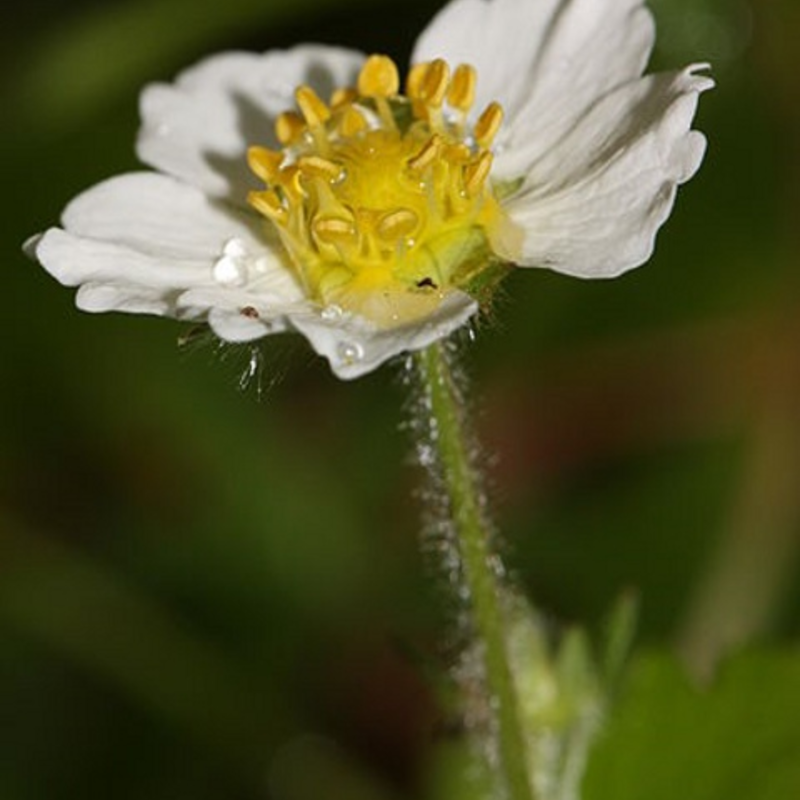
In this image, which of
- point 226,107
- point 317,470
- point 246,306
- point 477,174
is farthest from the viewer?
point 317,470

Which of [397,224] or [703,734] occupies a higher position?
[397,224]

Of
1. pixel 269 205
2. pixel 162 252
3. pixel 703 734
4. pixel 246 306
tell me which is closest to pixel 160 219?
pixel 162 252

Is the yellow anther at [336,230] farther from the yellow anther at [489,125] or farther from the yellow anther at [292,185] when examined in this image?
the yellow anther at [489,125]

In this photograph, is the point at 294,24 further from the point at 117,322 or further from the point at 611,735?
the point at 611,735

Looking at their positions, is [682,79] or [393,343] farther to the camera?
[682,79]

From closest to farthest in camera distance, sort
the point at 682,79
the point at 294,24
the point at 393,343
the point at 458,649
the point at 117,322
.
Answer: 1. the point at 393,343
2. the point at 682,79
3. the point at 458,649
4. the point at 117,322
5. the point at 294,24

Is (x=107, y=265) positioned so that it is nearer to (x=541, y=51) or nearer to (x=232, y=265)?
(x=232, y=265)

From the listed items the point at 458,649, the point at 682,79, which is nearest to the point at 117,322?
the point at 458,649
